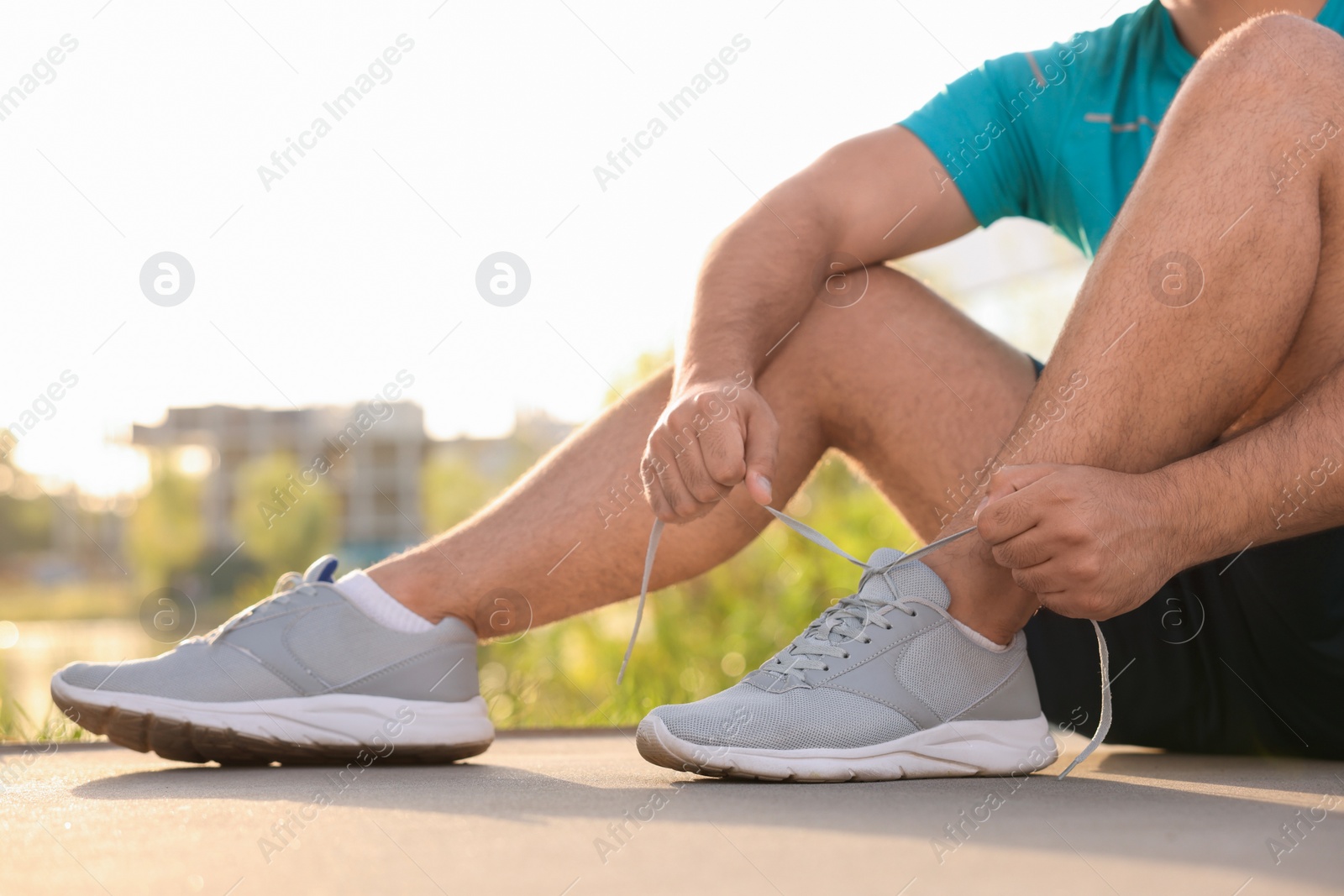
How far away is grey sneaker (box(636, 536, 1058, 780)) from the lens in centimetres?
103

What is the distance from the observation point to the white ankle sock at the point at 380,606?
4.43 feet

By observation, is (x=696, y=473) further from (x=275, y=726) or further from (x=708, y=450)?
(x=275, y=726)

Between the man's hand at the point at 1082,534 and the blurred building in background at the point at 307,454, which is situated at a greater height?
the blurred building in background at the point at 307,454

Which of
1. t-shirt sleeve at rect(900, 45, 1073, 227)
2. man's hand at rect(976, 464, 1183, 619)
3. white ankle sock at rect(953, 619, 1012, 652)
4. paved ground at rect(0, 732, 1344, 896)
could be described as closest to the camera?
paved ground at rect(0, 732, 1344, 896)

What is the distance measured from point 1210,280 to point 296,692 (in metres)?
1.11

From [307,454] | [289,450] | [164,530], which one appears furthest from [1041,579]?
[289,450]

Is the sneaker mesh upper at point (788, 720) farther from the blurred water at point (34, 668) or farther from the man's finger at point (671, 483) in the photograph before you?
the blurred water at point (34, 668)

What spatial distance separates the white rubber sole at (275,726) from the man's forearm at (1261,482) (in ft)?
2.82

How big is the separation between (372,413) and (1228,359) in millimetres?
2316

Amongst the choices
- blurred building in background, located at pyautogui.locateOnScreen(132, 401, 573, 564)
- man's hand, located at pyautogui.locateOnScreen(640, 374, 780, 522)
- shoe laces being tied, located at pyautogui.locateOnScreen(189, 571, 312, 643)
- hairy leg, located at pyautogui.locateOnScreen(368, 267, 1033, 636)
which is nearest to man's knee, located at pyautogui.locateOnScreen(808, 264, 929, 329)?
hairy leg, located at pyautogui.locateOnScreen(368, 267, 1033, 636)

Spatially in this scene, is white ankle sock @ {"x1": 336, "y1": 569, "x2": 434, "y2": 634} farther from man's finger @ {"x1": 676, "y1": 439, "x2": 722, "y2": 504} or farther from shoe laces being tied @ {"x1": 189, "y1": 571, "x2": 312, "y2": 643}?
man's finger @ {"x1": 676, "y1": 439, "x2": 722, "y2": 504}

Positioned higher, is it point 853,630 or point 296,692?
point 296,692

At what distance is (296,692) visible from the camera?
1309 mm

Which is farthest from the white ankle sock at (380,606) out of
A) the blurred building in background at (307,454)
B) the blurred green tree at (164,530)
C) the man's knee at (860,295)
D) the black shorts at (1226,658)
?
the blurred building in background at (307,454)
